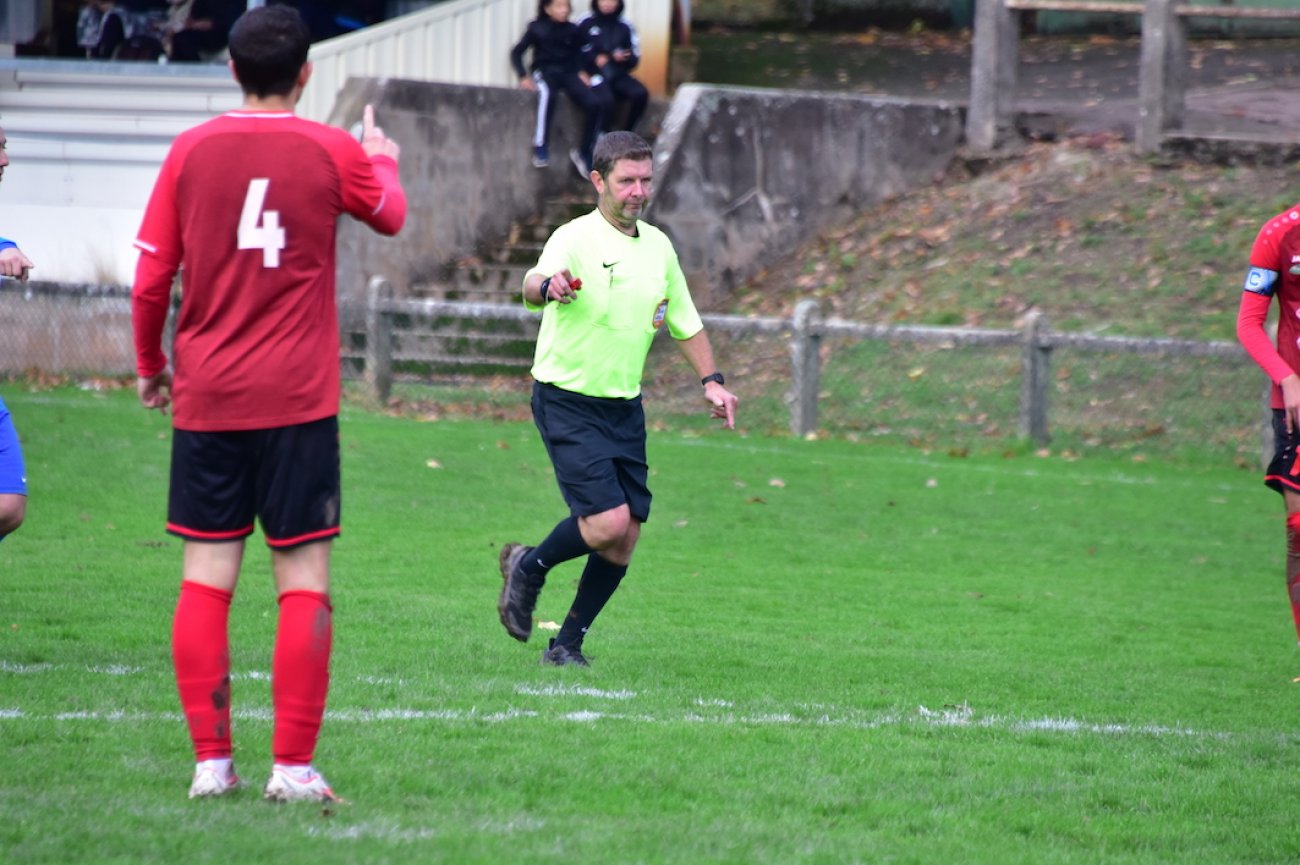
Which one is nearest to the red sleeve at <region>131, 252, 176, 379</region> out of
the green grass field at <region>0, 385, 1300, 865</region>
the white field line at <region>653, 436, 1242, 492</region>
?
the green grass field at <region>0, 385, 1300, 865</region>

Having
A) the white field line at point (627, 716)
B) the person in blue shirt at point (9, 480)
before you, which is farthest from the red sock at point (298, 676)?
the person in blue shirt at point (9, 480)

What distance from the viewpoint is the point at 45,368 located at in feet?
58.1

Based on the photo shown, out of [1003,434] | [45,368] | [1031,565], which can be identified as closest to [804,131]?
[1003,434]

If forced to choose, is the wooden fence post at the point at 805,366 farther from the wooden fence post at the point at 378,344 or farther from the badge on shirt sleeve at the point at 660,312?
the badge on shirt sleeve at the point at 660,312

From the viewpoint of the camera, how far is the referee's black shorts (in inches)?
265

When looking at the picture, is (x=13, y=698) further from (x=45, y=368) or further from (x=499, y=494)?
(x=45, y=368)

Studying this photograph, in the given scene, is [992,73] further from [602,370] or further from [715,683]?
[715,683]

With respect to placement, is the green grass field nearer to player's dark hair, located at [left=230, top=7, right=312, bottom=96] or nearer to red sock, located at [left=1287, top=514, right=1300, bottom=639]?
red sock, located at [left=1287, top=514, right=1300, bottom=639]

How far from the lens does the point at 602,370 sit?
6.78 metres

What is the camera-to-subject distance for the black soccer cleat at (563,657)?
695 centimetres

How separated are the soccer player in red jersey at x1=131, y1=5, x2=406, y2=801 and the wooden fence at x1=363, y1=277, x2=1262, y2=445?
11.2m

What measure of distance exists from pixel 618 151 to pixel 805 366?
9351 millimetres

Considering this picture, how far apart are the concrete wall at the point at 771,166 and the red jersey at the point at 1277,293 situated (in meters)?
12.0

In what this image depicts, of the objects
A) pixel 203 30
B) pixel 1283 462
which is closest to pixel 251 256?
pixel 1283 462
